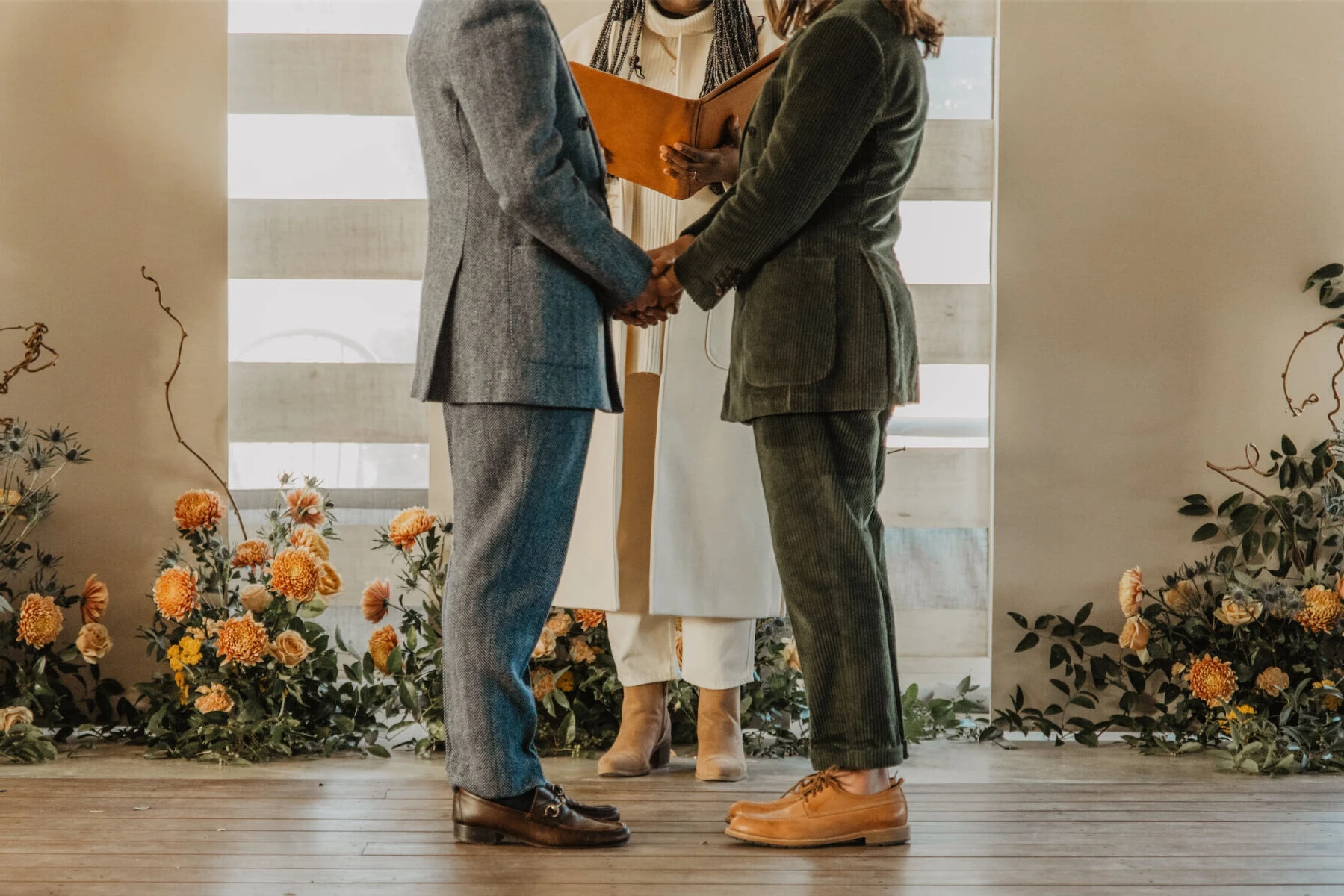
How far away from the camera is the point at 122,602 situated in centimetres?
284

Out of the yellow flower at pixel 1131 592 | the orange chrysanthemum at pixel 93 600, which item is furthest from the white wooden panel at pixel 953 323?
the orange chrysanthemum at pixel 93 600

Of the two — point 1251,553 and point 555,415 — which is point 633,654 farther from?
point 1251,553

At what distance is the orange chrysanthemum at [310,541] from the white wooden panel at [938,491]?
134cm

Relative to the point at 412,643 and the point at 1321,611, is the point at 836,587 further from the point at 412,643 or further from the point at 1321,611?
the point at 1321,611

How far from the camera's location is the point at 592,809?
1.94m

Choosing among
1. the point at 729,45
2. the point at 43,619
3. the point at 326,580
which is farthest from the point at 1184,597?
the point at 43,619

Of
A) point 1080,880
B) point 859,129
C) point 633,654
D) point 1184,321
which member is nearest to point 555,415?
point 859,129

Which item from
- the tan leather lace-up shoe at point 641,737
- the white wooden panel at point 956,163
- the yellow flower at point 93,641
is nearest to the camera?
the tan leather lace-up shoe at point 641,737

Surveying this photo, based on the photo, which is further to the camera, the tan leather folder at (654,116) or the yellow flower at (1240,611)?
the yellow flower at (1240,611)

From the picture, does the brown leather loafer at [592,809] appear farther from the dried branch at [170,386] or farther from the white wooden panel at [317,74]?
the white wooden panel at [317,74]

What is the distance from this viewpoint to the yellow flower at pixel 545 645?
263cm

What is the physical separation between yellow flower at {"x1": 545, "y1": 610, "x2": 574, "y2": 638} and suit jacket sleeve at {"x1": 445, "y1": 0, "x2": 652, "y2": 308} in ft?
3.66

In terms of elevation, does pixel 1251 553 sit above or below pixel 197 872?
above

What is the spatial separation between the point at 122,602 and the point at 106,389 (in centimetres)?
52
